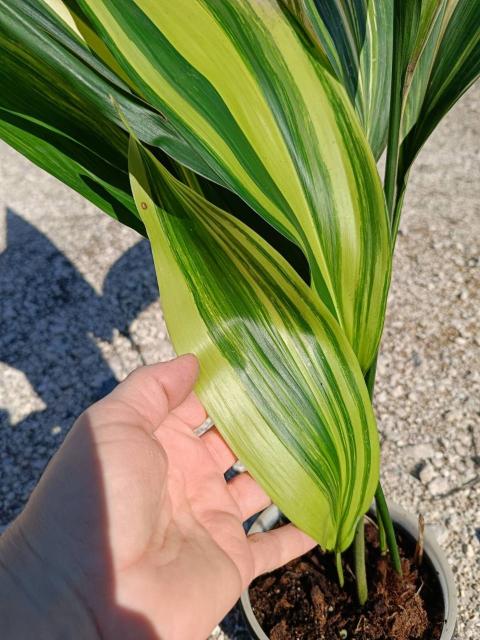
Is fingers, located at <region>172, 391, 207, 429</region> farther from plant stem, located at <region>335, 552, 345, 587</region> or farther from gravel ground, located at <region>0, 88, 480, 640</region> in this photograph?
gravel ground, located at <region>0, 88, 480, 640</region>

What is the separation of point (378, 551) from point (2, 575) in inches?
19.9

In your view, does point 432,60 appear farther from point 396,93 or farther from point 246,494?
point 246,494

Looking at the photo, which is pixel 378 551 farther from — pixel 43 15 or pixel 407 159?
pixel 43 15

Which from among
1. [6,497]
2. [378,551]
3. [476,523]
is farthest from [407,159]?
[6,497]

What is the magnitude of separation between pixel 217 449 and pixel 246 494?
7 centimetres

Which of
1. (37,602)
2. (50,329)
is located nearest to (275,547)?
(37,602)

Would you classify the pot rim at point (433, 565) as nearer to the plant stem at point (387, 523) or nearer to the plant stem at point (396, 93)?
the plant stem at point (387, 523)

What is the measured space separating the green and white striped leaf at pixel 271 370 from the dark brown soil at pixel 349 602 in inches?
8.7

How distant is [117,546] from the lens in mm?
686

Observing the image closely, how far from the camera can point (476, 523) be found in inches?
46.4

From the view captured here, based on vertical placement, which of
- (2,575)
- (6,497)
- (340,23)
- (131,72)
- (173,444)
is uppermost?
(131,72)

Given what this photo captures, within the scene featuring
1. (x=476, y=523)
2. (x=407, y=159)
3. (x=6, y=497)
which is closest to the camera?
(x=407, y=159)

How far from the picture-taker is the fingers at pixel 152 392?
722mm

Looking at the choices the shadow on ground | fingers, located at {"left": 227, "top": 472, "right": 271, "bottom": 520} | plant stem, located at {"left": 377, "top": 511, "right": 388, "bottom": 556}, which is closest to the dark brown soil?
plant stem, located at {"left": 377, "top": 511, "right": 388, "bottom": 556}
